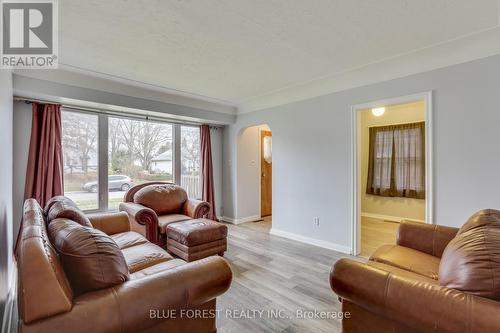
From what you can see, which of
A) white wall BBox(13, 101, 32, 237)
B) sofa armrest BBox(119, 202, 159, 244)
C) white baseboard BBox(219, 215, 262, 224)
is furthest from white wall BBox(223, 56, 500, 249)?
white wall BBox(13, 101, 32, 237)

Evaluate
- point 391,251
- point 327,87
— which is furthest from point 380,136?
point 391,251

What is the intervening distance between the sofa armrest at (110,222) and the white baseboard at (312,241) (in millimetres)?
2468

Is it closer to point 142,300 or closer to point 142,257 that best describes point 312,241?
point 142,257

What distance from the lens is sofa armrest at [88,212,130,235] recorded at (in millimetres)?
2712

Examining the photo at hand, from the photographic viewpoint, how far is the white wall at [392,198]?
4953mm

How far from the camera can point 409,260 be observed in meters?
1.90

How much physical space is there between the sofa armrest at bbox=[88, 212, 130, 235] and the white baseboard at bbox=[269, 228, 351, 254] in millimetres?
2468

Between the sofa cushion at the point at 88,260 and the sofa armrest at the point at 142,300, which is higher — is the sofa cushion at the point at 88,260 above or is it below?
above

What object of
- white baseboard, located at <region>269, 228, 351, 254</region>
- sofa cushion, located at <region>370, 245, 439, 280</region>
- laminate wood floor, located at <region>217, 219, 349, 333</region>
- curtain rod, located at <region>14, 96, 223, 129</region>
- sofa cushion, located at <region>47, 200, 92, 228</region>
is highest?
curtain rod, located at <region>14, 96, 223, 129</region>

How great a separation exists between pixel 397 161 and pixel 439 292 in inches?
187

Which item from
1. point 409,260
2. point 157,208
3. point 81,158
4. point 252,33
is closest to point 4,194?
point 81,158

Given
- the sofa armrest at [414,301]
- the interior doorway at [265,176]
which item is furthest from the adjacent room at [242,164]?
the interior doorway at [265,176]

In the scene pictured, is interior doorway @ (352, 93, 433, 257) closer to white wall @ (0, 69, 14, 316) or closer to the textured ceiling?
the textured ceiling

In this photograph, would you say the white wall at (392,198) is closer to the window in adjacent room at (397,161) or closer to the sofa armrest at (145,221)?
the window in adjacent room at (397,161)
